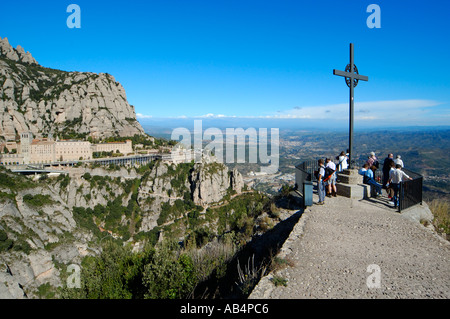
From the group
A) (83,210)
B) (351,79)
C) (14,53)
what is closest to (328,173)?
(351,79)

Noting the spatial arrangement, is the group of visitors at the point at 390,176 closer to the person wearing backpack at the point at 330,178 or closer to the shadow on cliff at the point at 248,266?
the person wearing backpack at the point at 330,178

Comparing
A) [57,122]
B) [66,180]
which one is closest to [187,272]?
[66,180]

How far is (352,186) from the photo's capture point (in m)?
9.08

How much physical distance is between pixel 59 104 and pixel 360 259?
90.4 m

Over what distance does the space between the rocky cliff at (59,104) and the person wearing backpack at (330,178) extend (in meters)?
76.4

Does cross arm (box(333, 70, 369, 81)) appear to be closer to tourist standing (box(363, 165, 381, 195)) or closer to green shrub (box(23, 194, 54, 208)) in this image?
tourist standing (box(363, 165, 381, 195))

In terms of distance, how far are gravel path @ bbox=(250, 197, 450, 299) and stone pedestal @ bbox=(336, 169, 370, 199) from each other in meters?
1.35

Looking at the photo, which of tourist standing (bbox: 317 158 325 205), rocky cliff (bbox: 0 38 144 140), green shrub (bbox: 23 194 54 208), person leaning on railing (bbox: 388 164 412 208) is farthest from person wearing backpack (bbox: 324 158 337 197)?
rocky cliff (bbox: 0 38 144 140)

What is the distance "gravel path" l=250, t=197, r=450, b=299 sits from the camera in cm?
410

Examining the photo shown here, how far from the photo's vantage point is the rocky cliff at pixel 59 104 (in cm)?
6900

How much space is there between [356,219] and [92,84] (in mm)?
93136

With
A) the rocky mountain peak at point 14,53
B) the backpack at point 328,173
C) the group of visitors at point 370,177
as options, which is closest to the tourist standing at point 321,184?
the group of visitors at point 370,177
